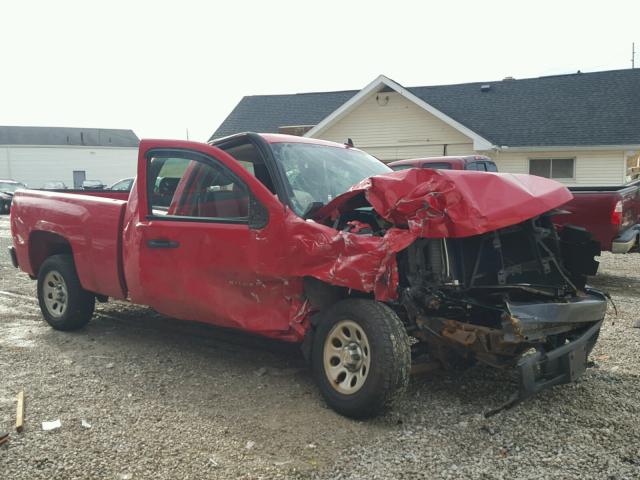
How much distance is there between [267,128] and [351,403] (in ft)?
68.7

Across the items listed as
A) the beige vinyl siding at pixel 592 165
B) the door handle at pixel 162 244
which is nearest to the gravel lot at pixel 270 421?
the door handle at pixel 162 244

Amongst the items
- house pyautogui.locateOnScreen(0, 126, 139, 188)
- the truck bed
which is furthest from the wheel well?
house pyautogui.locateOnScreen(0, 126, 139, 188)

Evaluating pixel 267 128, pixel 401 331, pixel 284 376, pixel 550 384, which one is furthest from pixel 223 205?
pixel 267 128

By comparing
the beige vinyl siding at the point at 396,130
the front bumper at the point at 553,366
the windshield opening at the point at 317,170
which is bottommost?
the front bumper at the point at 553,366

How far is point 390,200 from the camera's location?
3.86 metres

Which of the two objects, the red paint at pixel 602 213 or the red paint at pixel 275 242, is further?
the red paint at pixel 602 213

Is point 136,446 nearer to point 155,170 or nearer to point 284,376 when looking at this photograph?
point 284,376

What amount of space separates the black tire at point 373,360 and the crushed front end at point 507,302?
9.4 inches

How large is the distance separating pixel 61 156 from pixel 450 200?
5692cm

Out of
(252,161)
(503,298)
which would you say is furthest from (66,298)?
(503,298)

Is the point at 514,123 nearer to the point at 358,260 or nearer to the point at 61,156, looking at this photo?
the point at 358,260

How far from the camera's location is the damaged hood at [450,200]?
3703mm

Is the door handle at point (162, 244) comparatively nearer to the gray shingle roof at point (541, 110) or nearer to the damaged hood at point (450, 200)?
the damaged hood at point (450, 200)

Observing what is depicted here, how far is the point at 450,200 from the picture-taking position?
374 cm
